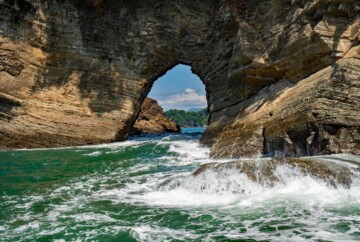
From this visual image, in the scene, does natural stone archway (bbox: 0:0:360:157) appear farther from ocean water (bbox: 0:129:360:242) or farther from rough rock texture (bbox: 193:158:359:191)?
ocean water (bbox: 0:129:360:242)

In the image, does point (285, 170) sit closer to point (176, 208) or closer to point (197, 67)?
point (176, 208)

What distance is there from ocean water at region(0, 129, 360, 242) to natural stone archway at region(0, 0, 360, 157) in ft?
15.0

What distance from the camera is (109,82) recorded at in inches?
1112

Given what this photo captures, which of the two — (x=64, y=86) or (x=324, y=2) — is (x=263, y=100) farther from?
(x=64, y=86)

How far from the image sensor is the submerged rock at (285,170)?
9.30 meters

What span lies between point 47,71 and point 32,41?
229 cm

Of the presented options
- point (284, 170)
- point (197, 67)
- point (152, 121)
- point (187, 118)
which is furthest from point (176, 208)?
point (187, 118)

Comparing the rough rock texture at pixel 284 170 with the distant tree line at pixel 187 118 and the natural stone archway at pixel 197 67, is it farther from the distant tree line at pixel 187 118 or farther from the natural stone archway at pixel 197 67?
the distant tree line at pixel 187 118

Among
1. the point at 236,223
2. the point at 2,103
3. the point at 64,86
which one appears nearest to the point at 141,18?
the point at 64,86

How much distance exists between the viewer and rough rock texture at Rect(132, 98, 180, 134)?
45419 mm

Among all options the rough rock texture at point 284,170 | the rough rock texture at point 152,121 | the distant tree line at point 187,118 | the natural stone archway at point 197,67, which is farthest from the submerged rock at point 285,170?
the distant tree line at point 187,118

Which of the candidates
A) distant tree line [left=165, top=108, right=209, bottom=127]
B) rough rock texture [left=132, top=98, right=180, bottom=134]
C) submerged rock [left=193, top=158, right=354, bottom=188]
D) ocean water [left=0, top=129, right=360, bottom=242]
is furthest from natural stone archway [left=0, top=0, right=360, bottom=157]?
distant tree line [left=165, top=108, right=209, bottom=127]

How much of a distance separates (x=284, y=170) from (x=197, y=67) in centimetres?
2024

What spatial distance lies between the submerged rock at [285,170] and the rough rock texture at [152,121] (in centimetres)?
3298
